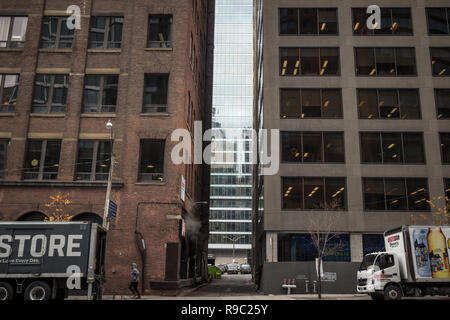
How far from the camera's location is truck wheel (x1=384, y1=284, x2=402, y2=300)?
1902 centimetres

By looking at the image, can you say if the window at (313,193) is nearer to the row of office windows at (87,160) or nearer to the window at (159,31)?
the row of office windows at (87,160)

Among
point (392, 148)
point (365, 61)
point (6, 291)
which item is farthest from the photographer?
point (365, 61)

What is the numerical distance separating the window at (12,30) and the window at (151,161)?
12648 mm

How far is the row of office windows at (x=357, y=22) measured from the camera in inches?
1308

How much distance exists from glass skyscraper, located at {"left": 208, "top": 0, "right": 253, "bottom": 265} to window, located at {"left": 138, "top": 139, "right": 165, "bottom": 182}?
9163cm

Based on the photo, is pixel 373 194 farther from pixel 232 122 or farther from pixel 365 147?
pixel 232 122

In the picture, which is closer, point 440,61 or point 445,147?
point 445,147

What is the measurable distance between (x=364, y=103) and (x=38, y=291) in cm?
2669

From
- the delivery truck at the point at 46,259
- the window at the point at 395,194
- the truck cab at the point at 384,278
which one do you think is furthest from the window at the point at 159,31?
the truck cab at the point at 384,278

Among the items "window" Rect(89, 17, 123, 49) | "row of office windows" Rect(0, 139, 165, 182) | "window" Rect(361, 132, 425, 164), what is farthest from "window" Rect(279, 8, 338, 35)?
"row of office windows" Rect(0, 139, 165, 182)

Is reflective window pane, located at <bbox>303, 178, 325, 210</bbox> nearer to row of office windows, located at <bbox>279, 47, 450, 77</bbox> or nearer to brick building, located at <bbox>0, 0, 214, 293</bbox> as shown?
row of office windows, located at <bbox>279, 47, 450, 77</bbox>

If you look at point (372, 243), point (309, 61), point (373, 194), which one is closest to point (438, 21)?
point (309, 61)

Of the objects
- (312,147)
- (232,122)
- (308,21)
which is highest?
(232,122)

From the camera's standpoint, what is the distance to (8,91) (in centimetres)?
2798
